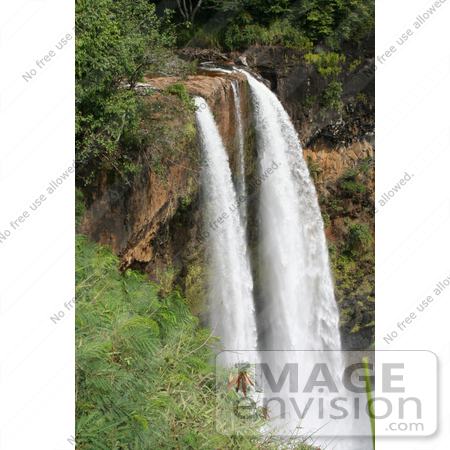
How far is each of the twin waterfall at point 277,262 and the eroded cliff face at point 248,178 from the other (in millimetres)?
343

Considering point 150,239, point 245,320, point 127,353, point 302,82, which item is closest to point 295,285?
point 245,320

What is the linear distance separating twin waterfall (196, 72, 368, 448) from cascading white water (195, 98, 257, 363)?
0.9 inches

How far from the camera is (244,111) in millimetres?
8836

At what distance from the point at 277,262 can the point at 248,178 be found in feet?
7.85

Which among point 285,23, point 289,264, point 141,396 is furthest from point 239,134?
point 141,396

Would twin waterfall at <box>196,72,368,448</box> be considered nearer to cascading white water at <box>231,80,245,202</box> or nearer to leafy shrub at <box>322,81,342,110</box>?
cascading white water at <box>231,80,245,202</box>

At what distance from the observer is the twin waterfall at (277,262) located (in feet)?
26.0

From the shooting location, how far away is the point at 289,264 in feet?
32.1

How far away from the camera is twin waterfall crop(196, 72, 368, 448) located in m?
7.91

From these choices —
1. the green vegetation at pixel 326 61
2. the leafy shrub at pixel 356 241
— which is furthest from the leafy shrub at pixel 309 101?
the leafy shrub at pixel 356 241

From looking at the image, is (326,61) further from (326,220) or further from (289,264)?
(289,264)

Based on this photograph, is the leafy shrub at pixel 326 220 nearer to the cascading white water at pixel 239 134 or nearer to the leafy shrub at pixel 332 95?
the leafy shrub at pixel 332 95

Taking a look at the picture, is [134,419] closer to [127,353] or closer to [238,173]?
[127,353]
